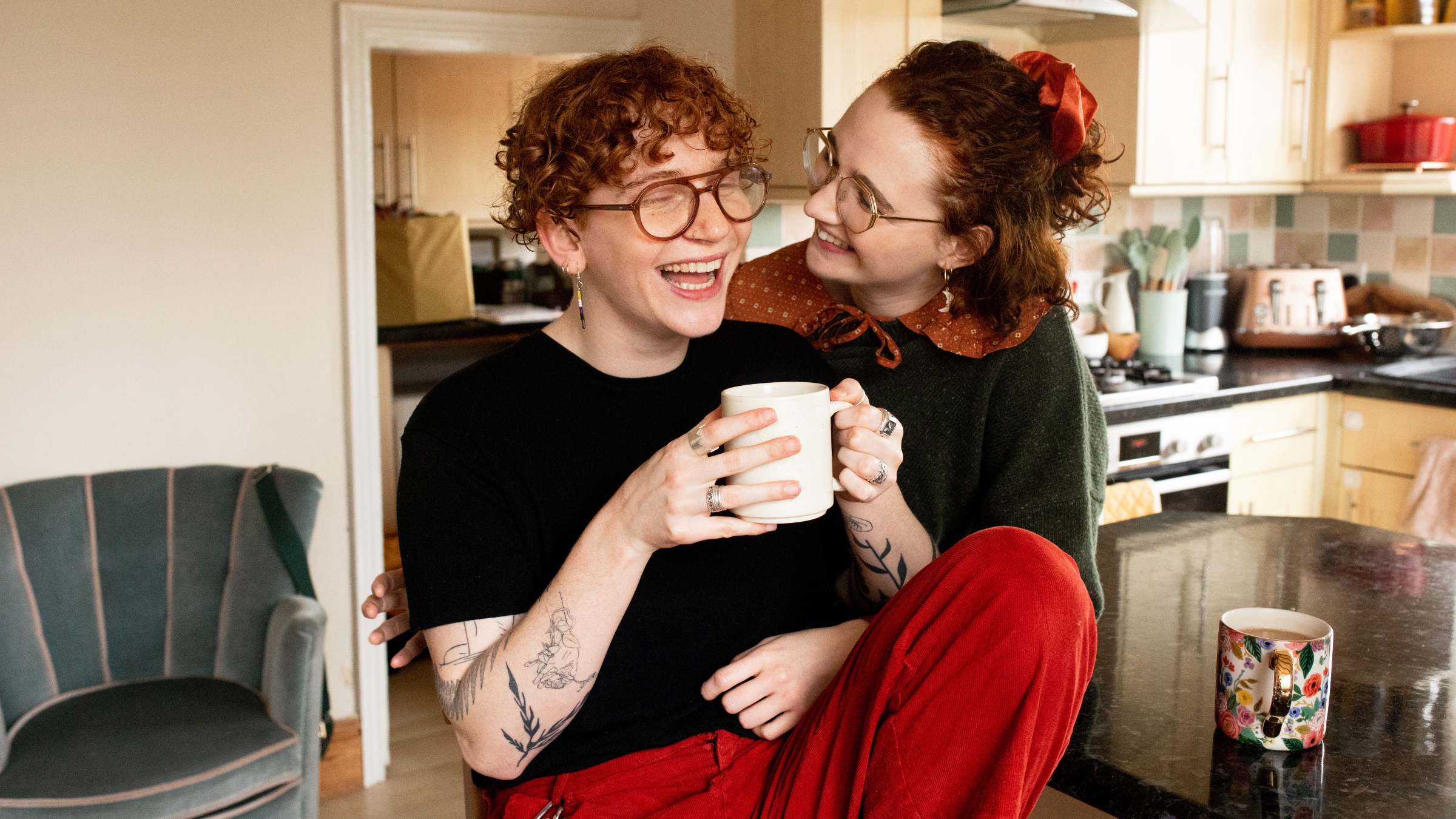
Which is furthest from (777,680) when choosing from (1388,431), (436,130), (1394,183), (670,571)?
(436,130)

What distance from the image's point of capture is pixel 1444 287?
3.96 m

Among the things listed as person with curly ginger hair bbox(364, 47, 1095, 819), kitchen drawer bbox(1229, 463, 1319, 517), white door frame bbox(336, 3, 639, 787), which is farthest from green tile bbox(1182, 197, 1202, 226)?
person with curly ginger hair bbox(364, 47, 1095, 819)

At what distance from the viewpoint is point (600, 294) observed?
4.32 feet

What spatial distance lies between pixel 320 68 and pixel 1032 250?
2006 millimetres

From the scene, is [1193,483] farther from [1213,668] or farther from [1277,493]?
[1213,668]

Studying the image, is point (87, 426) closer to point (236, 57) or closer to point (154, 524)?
point (154, 524)

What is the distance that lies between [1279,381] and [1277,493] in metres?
0.32

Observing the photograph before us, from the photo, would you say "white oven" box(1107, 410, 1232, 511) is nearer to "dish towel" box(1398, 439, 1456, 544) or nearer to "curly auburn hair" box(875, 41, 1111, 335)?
"dish towel" box(1398, 439, 1456, 544)

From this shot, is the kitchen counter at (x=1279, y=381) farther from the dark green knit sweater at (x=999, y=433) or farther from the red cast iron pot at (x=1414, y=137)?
the dark green knit sweater at (x=999, y=433)

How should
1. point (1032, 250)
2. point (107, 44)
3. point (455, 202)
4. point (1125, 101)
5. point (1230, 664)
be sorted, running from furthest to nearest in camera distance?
point (455, 202) < point (1125, 101) < point (107, 44) < point (1032, 250) < point (1230, 664)

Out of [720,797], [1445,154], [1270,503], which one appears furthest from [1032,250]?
[1445,154]

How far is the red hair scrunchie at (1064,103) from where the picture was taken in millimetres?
1462

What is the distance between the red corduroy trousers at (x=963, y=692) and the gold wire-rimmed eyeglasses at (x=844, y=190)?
1.77ft

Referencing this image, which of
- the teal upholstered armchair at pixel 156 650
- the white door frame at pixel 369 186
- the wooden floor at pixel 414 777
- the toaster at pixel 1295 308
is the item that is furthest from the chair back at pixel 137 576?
the toaster at pixel 1295 308
